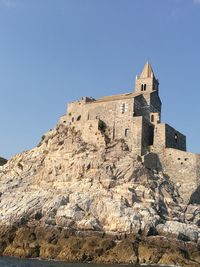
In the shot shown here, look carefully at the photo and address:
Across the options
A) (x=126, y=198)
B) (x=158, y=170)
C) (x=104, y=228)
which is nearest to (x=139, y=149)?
(x=158, y=170)

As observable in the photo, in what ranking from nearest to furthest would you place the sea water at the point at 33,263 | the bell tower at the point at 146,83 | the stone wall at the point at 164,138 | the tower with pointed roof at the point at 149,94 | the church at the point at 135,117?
1. the sea water at the point at 33,263
2. the stone wall at the point at 164,138
3. the church at the point at 135,117
4. the tower with pointed roof at the point at 149,94
5. the bell tower at the point at 146,83

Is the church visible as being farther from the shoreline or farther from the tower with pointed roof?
the shoreline

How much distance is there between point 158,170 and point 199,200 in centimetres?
579

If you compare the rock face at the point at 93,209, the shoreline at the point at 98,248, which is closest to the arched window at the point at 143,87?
the rock face at the point at 93,209

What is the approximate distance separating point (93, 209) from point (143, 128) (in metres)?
12.7

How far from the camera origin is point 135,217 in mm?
44688

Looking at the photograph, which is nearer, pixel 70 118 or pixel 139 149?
pixel 139 149

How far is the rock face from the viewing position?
136ft

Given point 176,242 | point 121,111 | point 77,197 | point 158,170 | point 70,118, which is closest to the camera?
point 176,242

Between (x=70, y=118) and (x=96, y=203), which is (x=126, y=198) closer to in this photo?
(x=96, y=203)

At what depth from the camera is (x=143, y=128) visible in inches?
2135

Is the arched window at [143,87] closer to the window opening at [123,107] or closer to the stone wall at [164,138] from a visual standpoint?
the window opening at [123,107]

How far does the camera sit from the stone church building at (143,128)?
5169cm

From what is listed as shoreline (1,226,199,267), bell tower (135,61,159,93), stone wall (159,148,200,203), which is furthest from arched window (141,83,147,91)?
shoreline (1,226,199,267)
